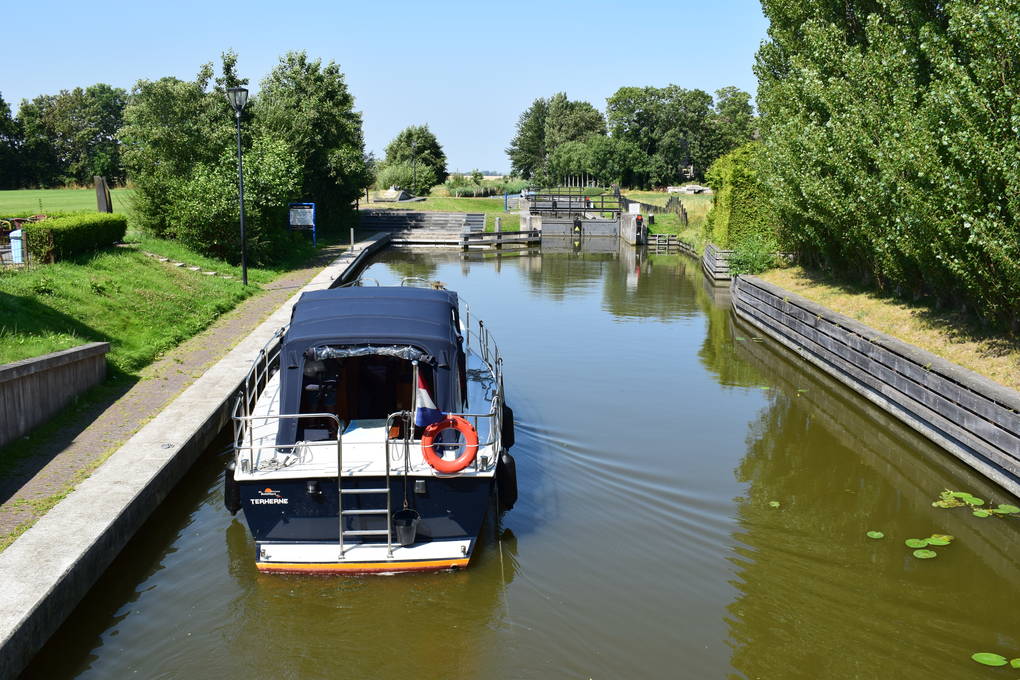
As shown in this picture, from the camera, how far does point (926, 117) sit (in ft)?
50.1

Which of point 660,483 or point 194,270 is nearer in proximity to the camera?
point 660,483

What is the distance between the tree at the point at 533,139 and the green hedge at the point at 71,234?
333 ft

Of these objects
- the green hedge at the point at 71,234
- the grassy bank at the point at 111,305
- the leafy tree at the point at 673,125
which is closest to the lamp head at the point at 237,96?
the green hedge at the point at 71,234

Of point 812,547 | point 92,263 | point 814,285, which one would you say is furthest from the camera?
point 814,285

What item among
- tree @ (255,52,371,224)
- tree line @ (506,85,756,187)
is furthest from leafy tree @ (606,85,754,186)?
tree @ (255,52,371,224)

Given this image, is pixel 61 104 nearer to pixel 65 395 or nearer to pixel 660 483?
pixel 65 395

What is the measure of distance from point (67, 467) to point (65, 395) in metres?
2.51

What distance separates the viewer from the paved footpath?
9164 millimetres

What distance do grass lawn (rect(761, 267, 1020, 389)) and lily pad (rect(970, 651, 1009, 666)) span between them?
591cm

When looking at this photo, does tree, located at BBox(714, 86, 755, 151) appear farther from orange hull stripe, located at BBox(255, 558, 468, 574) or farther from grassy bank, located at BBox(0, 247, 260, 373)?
orange hull stripe, located at BBox(255, 558, 468, 574)

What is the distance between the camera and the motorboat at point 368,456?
8.73 m

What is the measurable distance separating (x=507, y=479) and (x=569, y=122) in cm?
11154

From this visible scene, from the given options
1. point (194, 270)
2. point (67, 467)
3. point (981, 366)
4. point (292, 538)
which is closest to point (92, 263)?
point (194, 270)

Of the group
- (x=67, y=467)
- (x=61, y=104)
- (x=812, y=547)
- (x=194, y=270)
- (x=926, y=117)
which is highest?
(x=61, y=104)
